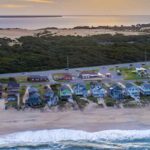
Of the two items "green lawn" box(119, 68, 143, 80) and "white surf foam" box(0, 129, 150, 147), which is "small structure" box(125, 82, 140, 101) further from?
"white surf foam" box(0, 129, 150, 147)

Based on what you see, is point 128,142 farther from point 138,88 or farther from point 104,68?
point 104,68

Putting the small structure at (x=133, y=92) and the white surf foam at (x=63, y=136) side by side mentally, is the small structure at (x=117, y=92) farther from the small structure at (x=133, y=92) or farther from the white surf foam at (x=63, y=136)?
the white surf foam at (x=63, y=136)

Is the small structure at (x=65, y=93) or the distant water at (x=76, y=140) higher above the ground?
the small structure at (x=65, y=93)

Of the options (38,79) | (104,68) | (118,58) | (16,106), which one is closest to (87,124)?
(16,106)

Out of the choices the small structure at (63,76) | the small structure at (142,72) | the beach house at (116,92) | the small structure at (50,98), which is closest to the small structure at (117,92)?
the beach house at (116,92)

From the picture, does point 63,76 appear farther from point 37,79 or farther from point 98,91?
point 98,91

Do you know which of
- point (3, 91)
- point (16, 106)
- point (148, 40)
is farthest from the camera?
point (148, 40)
